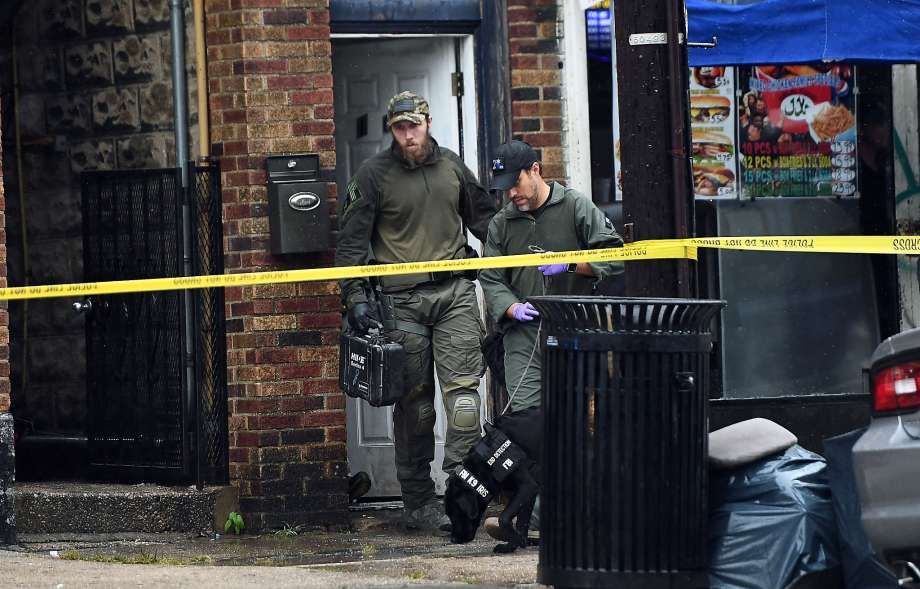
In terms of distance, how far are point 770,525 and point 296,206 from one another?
3.73m

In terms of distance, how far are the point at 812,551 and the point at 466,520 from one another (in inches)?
97.5

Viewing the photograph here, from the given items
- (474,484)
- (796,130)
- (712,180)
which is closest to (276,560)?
(474,484)

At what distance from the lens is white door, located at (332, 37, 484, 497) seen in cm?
910

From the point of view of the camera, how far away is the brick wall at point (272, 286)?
8.38 meters

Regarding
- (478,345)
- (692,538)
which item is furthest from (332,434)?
(692,538)

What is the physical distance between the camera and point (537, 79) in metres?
8.84

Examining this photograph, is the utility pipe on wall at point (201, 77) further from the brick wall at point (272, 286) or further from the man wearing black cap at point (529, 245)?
the man wearing black cap at point (529, 245)

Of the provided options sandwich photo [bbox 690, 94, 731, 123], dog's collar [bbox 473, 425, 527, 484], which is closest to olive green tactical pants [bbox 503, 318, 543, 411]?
dog's collar [bbox 473, 425, 527, 484]

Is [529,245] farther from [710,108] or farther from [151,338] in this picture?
[151,338]

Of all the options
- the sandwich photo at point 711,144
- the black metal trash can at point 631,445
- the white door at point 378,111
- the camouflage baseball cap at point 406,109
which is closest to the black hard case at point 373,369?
the camouflage baseball cap at point 406,109

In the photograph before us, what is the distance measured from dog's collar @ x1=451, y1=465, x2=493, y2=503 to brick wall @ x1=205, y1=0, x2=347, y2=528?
151cm

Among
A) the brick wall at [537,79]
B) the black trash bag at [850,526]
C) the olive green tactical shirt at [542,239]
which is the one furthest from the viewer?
the brick wall at [537,79]

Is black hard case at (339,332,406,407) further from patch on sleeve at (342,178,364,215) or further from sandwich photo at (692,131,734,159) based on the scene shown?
sandwich photo at (692,131,734,159)

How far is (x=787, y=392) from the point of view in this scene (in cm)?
920
